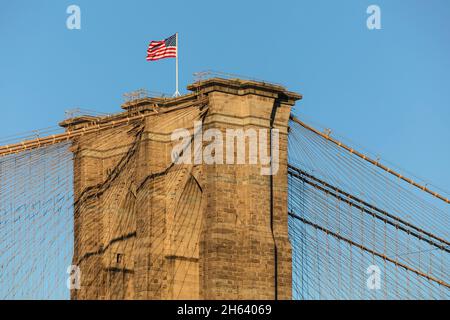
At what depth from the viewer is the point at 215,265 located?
114m

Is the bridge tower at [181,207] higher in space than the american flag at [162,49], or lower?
lower

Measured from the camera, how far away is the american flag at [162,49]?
120750 mm

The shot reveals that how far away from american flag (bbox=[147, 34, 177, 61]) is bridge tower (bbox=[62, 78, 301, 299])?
260cm

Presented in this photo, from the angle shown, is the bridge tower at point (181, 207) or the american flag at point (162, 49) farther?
the american flag at point (162, 49)

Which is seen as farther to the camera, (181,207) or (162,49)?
(162,49)

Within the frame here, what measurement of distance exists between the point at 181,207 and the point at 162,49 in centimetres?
939

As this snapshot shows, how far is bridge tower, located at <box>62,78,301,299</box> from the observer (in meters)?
115

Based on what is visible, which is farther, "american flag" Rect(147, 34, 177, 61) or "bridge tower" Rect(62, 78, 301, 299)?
"american flag" Rect(147, 34, 177, 61)

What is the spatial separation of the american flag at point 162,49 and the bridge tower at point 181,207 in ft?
8.54

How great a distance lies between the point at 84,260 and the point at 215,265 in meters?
12.7

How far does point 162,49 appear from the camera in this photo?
121000mm

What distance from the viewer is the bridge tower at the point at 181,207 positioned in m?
115

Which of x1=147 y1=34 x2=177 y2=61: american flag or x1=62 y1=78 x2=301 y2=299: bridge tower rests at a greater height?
x1=147 y1=34 x2=177 y2=61: american flag
